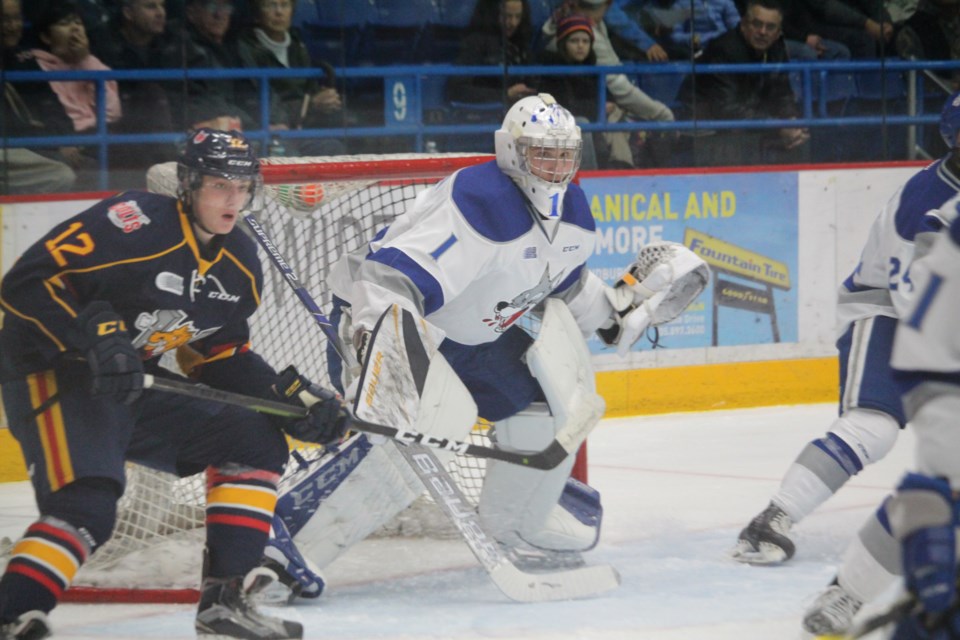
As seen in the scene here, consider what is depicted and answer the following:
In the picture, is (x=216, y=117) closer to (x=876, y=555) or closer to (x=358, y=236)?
(x=358, y=236)

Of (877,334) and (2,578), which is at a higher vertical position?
(877,334)

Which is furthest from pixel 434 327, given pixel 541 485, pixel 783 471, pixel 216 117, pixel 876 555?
pixel 216 117

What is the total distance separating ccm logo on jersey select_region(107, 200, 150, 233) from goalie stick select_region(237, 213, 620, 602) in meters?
0.77

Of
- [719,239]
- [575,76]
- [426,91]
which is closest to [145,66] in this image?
[426,91]

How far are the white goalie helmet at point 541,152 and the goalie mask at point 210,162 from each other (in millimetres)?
632

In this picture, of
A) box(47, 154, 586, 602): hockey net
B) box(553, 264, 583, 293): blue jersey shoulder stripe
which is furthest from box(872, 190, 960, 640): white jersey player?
box(47, 154, 586, 602): hockey net

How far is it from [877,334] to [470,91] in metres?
2.60

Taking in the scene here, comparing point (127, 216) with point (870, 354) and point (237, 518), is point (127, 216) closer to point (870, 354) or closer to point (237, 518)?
point (237, 518)

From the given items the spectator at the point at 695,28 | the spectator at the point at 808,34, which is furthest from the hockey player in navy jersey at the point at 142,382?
the spectator at the point at 808,34

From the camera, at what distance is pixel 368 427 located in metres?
2.62

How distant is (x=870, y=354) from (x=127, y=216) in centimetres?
152

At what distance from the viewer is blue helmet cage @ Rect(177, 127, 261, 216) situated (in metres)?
2.49

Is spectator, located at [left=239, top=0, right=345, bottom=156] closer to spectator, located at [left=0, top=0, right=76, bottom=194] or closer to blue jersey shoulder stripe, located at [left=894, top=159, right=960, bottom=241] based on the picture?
spectator, located at [left=0, top=0, right=76, bottom=194]

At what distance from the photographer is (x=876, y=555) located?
210 centimetres
